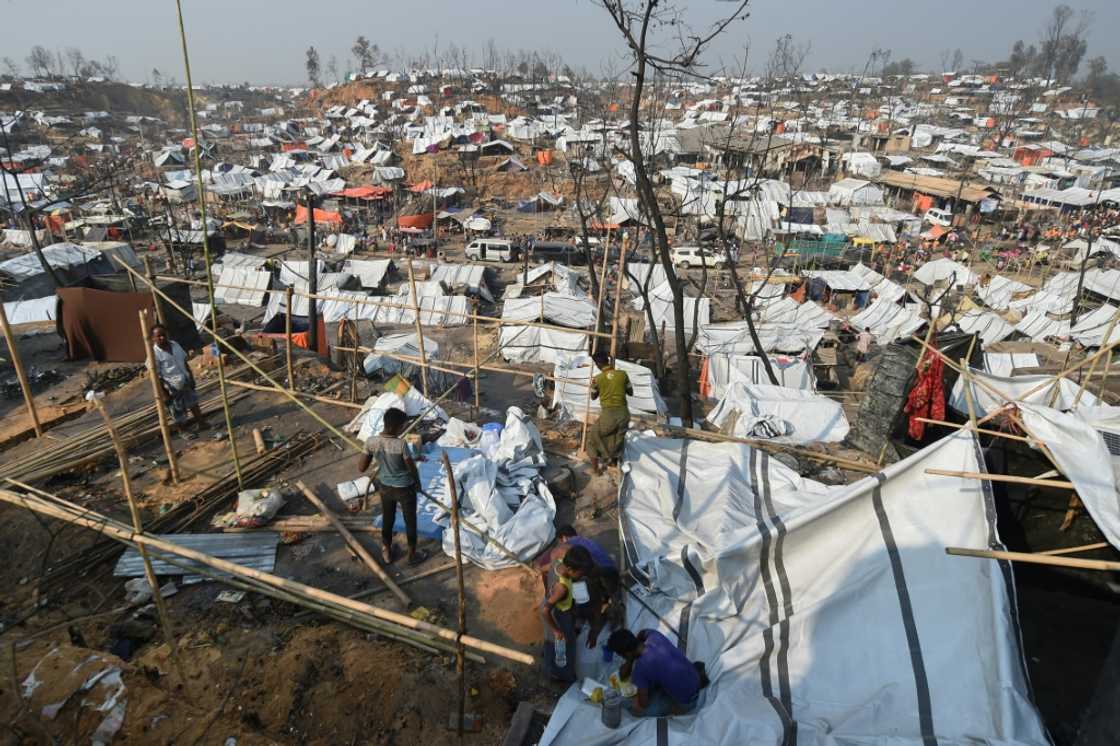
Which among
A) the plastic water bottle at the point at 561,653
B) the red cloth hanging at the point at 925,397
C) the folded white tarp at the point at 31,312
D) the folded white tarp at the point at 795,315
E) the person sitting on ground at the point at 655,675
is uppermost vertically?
the red cloth hanging at the point at 925,397

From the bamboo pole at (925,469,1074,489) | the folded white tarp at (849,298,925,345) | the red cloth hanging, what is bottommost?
the folded white tarp at (849,298,925,345)

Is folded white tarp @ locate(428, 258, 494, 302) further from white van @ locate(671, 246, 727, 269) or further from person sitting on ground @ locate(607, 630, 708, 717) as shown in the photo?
person sitting on ground @ locate(607, 630, 708, 717)

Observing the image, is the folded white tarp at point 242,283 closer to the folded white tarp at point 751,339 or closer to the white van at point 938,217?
the folded white tarp at point 751,339

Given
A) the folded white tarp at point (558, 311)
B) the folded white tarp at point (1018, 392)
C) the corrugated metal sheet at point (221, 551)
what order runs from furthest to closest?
the folded white tarp at point (558, 311), the folded white tarp at point (1018, 392), the corrugated metal sheet at point (221, 551)

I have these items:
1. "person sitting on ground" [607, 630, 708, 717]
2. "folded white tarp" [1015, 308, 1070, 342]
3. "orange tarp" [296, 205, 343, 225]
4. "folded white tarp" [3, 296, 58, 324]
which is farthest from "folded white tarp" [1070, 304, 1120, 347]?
"orange tarp" [296, 205, 343, 225]

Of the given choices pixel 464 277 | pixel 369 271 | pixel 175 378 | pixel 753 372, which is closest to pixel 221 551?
→ pixel 175 378

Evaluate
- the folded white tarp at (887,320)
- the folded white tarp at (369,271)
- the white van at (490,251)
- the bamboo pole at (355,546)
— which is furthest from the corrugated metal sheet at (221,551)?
the white van at (490,251)
